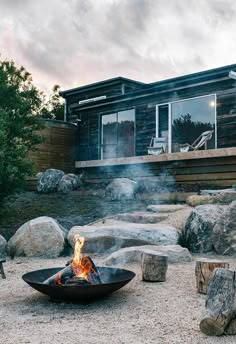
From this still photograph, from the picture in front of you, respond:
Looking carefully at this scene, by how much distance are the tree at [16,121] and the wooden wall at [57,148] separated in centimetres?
537

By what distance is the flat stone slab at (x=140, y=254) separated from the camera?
5.58 m

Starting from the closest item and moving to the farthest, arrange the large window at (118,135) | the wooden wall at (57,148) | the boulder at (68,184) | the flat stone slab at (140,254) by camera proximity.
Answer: the flat stone slab at (140,254) < the boulder at (68,184) < the large window at (118,135) < the wooden wall at (57,148)

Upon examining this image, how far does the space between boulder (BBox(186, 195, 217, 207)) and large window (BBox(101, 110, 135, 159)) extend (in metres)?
5.89

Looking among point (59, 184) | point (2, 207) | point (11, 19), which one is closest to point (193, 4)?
point (11, 19)

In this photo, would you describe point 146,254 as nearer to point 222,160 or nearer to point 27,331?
point 27,331

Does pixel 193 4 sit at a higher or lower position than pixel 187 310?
higher

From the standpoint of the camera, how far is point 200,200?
350 inches

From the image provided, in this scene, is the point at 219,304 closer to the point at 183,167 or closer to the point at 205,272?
the point at 205,272

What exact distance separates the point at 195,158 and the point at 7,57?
5.77 meters

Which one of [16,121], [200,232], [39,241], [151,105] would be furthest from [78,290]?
[151,105]

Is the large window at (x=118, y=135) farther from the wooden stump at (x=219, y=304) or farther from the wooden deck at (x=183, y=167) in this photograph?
the wooden stump at (x=219, y=304)

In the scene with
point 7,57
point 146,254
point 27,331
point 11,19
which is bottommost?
point 27,331

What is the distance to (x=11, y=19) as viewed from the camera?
10.5m

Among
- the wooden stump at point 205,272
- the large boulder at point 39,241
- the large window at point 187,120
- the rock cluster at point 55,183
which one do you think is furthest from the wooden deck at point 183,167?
the wooden stump at point 205,272
